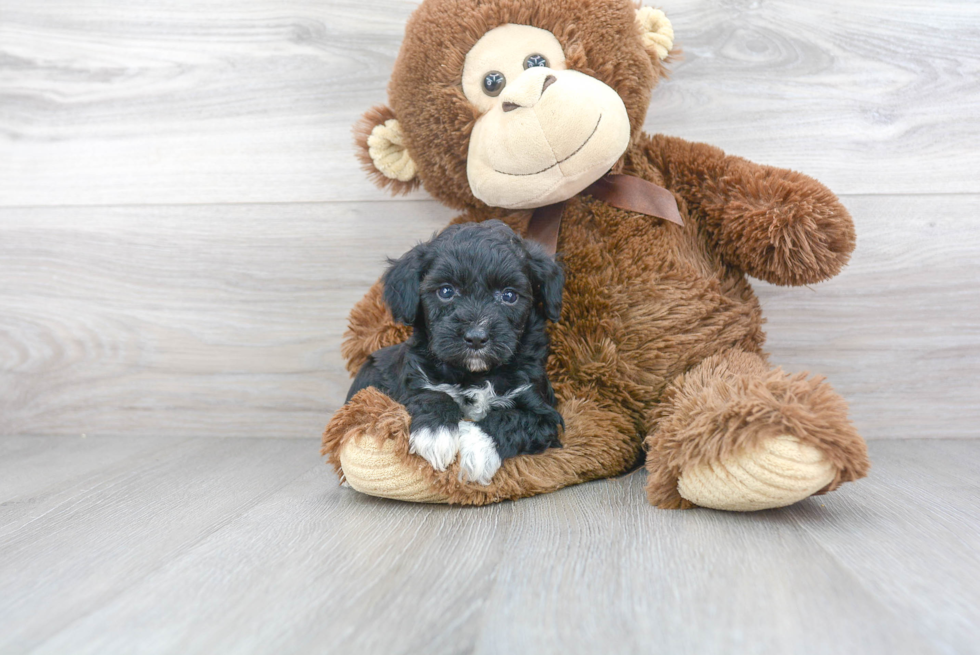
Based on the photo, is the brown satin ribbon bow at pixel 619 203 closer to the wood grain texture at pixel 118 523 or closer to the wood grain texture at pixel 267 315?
the wood grain texture at pixel 267 315

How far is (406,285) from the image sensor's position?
4.44 ft

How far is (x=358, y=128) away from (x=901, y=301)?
1476 millimetres

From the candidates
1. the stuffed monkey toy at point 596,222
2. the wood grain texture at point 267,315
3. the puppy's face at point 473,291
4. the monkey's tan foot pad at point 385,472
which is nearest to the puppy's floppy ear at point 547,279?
the puppy's face at point 473,291

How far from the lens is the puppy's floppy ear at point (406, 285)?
1.35m

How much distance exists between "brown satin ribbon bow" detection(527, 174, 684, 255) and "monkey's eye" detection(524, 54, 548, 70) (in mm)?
281

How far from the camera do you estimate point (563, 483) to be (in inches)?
54.9

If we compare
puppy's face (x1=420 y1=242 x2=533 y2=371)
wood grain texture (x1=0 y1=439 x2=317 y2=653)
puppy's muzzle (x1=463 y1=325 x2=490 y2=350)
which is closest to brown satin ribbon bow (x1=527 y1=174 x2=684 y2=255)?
puppy's face (x1=420 y1=242 x2=533 y2=371)

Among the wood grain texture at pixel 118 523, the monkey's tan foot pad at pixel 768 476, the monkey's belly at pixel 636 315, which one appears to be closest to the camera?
the wood grain texture at pixel 118 523

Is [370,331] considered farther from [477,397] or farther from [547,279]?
[547,279]

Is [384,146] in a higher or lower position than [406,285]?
higher

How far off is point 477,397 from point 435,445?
16cm

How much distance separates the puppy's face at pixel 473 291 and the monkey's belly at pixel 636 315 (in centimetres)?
15

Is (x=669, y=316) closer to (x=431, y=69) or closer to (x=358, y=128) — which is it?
(x=431, y=69)

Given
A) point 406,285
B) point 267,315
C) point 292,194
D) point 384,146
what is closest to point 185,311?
point 267,315
